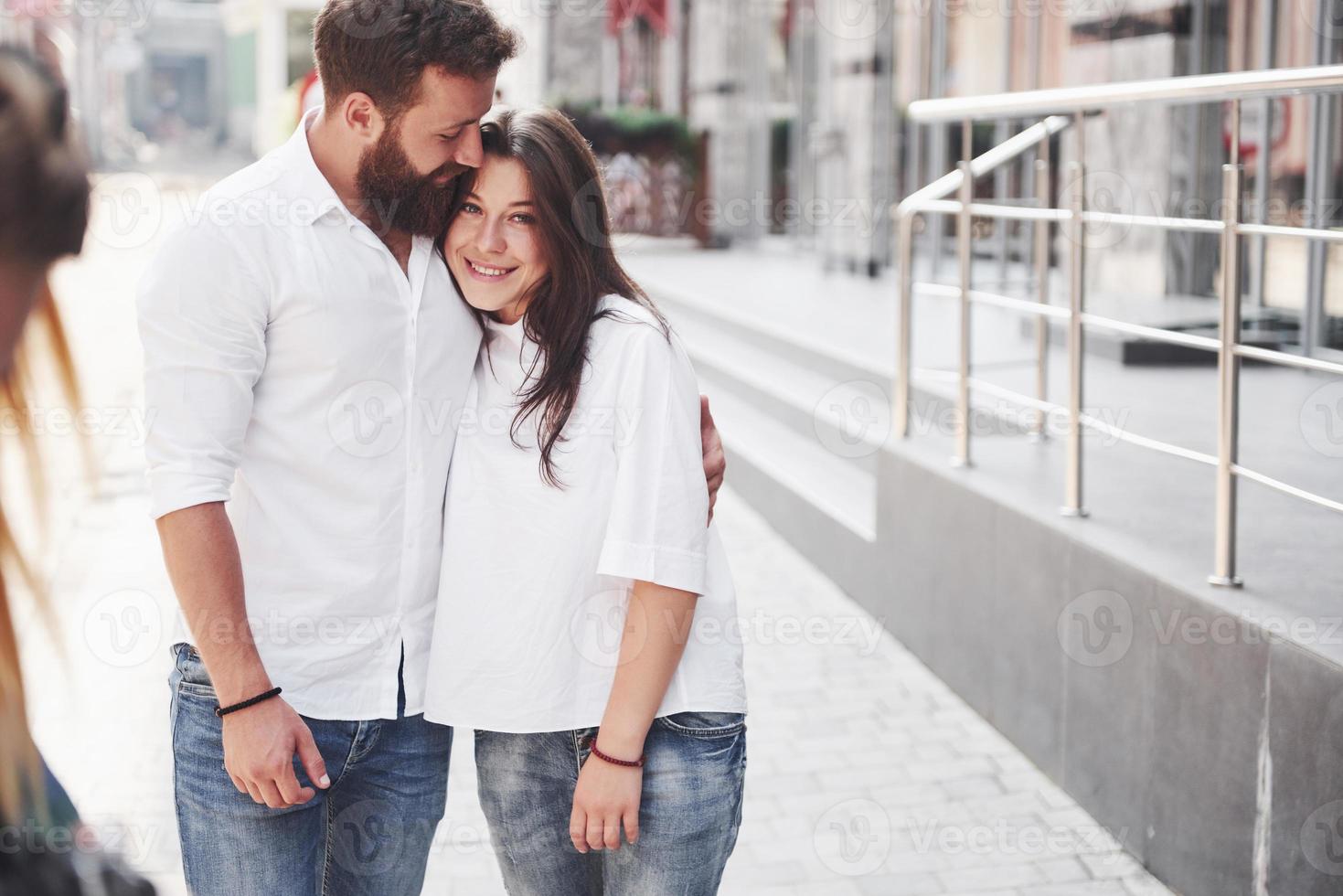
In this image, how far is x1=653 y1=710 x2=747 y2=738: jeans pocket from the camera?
6.95 ft

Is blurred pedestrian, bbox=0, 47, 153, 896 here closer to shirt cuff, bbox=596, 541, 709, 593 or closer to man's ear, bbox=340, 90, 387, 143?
shirt cuff, bbox=596, 541, 709, 593

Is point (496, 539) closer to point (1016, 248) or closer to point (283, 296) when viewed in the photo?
point (283, 296)

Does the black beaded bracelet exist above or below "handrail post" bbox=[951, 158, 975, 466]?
below

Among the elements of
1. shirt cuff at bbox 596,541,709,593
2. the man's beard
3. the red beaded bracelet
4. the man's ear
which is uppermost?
the man's ear

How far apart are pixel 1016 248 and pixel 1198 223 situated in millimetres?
8583

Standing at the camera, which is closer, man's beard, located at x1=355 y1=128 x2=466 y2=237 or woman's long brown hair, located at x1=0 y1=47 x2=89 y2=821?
woman's long brown hair, located at x1=0 y1=47 x2=89 y2=821

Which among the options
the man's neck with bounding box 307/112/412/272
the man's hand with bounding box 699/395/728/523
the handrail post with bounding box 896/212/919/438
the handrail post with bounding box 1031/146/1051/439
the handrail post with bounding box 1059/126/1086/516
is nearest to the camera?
the man's neck with bounding box 307/112/412/272

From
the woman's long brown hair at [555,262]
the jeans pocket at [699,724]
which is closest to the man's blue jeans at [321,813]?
the jeans pocket at [699,724]

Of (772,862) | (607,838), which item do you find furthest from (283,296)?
(772,862)

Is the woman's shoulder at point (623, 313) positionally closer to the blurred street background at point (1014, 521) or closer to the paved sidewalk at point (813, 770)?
the blurred street background at point (1014, 521)

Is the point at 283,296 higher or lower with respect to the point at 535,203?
lower

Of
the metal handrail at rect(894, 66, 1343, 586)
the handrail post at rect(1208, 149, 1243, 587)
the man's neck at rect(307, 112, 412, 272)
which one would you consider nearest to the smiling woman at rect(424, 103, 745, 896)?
the man's neck at rect(307, 112, 412, 272)

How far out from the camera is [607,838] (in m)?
2.07

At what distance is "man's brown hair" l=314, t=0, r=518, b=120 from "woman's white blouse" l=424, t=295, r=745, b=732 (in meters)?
0.42
